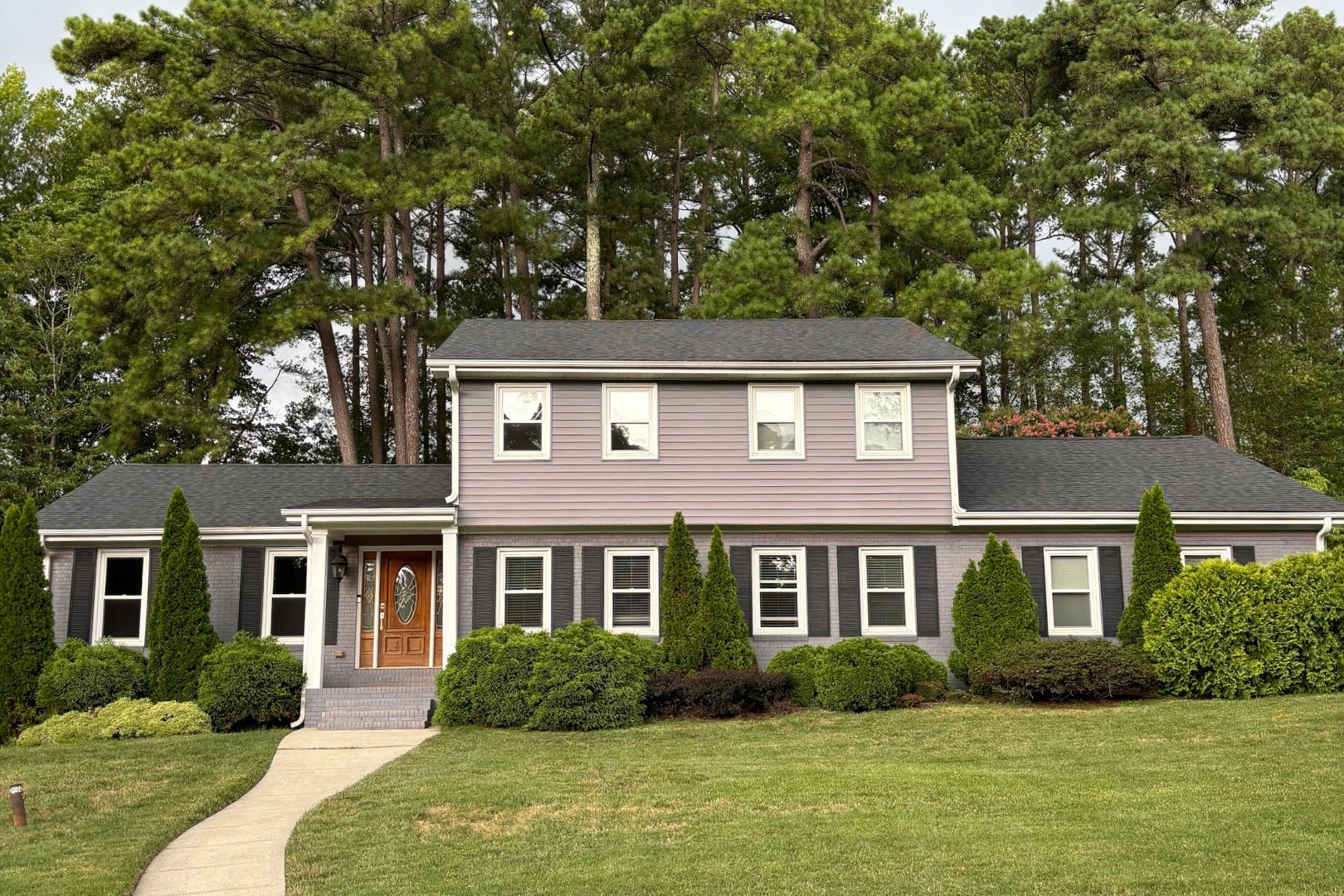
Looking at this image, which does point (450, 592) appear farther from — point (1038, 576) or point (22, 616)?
point (1038, 576)

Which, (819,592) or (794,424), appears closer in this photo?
(819,592)

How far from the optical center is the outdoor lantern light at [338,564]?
18547mm

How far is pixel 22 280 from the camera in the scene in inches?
1221

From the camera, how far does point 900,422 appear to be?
19125 millimetres

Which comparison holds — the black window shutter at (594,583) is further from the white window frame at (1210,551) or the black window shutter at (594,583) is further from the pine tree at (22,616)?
the white window frame at (1210,551)

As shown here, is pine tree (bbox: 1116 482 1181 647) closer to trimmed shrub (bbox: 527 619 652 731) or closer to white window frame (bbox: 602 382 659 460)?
trimmed shrub (bbox: 527 619 652 731)

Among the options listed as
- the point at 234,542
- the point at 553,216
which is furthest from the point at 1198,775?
the point at 553,216

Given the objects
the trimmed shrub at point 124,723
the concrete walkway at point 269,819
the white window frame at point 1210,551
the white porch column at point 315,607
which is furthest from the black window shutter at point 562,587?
the white window frame at point 1210,551

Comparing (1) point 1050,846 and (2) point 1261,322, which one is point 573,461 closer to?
(1) point 1050,846

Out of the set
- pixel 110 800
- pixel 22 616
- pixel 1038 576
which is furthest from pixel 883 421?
pixel 22 616

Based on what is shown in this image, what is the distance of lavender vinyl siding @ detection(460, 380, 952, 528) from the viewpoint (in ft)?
60.7

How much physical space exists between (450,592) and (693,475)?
A: 4122 mm

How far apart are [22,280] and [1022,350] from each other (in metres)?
25.6

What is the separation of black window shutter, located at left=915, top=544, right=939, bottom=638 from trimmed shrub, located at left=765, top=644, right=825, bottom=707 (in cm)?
181
